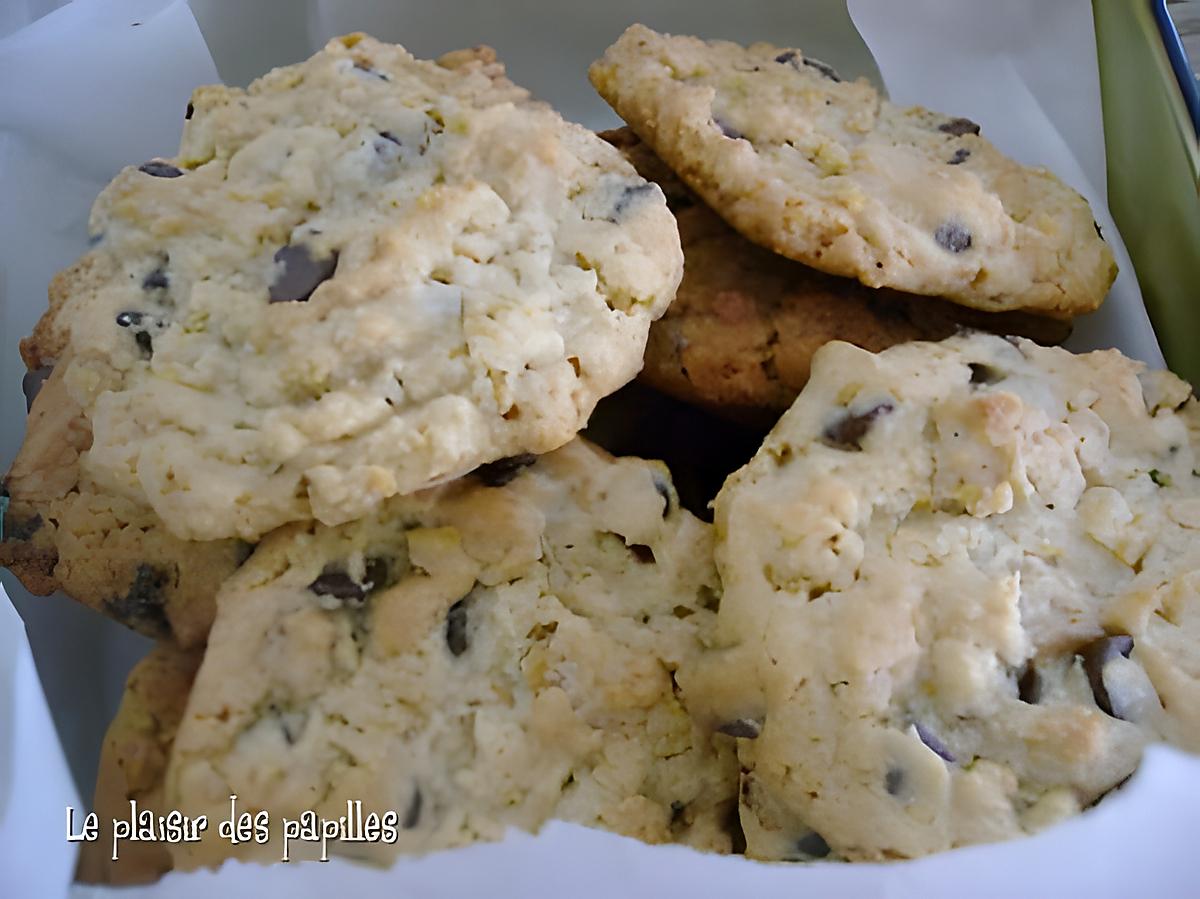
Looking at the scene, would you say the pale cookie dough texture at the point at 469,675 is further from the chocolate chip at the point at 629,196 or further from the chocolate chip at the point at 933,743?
the chocolate chip at the point at 629,196

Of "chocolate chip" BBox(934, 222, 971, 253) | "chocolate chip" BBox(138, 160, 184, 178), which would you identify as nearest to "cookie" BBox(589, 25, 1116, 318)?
"chocolate chip" BBox(934, 222, 971, 253)

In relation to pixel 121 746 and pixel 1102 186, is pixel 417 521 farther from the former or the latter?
pixel 1102 186

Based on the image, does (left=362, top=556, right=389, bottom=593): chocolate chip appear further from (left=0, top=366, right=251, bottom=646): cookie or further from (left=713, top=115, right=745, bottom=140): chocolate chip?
(left=713, top=115, right=745, bottom=140): chocolate chip

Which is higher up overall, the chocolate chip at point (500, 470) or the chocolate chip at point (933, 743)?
the chocolate chip at point (500, 470)

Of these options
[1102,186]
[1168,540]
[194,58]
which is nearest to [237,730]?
[1168,540]

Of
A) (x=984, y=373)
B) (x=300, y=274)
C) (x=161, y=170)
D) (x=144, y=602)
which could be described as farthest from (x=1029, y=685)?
(x=161, y=170)

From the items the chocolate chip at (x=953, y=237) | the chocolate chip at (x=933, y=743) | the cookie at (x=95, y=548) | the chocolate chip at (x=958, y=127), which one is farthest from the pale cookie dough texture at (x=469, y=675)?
the chocolate chip at (x=958, y=127)

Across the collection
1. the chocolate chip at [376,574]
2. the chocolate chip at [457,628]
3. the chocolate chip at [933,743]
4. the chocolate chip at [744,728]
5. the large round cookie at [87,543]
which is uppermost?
the large round cookie at [87,543]

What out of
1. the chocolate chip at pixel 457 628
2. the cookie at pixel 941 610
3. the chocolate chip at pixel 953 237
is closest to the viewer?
the cookie at pixel 941 610
